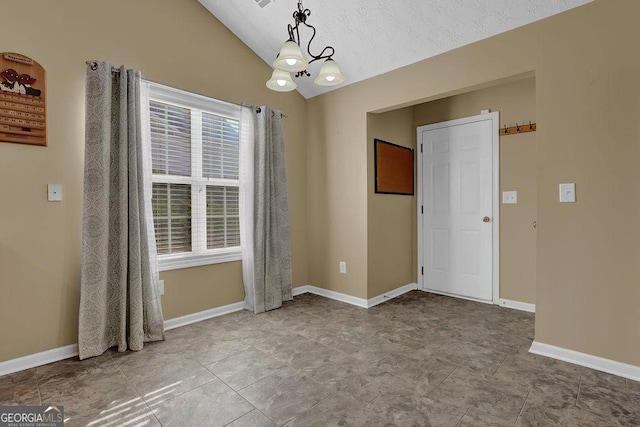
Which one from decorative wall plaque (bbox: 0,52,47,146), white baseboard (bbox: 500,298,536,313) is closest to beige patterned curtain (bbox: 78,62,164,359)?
decorative wall plaque (bbox: 0,52,47,146)

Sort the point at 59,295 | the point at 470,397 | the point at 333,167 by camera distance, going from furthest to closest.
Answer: the point at 333,167, the point at 59,295, the point at 470,397

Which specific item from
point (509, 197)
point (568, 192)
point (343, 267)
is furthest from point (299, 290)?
point (568, 192)

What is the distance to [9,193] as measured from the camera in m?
2.16

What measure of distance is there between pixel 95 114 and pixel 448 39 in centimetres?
284

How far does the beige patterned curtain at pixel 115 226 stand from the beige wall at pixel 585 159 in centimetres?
275

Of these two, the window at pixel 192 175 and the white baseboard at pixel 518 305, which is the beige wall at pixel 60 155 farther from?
the white baseboard at pixel 518 305

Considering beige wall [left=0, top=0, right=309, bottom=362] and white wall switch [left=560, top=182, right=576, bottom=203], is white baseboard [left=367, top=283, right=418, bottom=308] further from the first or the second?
white wall switch [left=560, top=182, right=576, bottom=203]

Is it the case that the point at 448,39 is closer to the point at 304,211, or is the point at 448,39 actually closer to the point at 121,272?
the point at 304,211

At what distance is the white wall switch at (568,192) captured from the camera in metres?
2.27

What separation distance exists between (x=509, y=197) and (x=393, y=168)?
127 centimetres

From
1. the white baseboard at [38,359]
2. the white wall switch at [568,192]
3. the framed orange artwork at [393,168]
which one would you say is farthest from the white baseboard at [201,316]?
the white wall switch at [568,192]

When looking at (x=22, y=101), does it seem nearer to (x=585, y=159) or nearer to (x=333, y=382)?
(x=333, y=382)

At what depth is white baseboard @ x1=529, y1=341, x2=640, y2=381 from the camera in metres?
2.08

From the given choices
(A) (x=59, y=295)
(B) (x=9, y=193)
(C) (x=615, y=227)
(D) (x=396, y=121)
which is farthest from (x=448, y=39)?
(A) (x=59, y=295)
